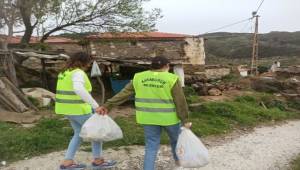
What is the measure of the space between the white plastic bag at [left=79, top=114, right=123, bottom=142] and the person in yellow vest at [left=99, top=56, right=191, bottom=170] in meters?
0.47

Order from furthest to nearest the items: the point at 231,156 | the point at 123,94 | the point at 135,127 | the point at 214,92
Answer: the point at 214,92
the point at 135,127
the point at 231,156
the point at 123,94

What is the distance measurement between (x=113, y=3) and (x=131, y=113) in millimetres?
6463

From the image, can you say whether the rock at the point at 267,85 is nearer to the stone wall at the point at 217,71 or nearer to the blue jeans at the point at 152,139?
the stone wall at the point at 217,71

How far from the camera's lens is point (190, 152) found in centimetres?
491

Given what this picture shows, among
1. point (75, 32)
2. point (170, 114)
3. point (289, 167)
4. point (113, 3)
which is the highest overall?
point (113, 3)

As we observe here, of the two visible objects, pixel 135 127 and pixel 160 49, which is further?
pixel 160 49

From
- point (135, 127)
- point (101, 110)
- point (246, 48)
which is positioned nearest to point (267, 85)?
point (135, 127)

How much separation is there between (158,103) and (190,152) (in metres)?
0.70

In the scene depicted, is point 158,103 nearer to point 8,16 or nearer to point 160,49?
point 8,16

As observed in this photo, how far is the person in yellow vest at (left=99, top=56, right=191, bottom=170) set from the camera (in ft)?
16.2

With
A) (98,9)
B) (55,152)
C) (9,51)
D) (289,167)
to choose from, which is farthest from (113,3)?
(289,167)

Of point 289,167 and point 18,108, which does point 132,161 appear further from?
point 18,108

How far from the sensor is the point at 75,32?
17.3 m

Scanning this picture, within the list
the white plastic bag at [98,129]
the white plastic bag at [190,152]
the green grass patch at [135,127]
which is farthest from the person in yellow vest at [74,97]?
the green grass patch at [135,127]
